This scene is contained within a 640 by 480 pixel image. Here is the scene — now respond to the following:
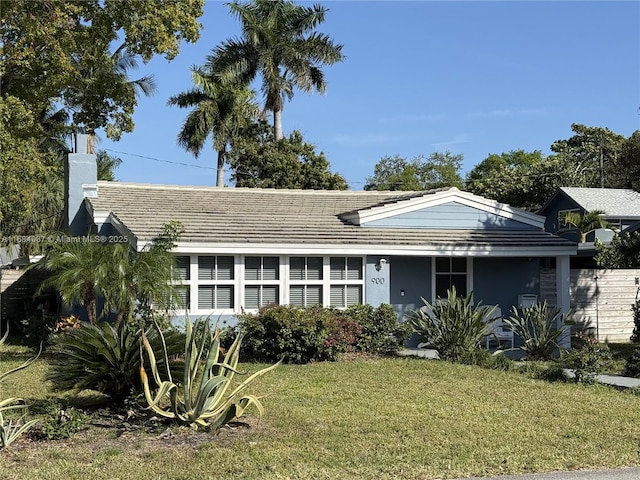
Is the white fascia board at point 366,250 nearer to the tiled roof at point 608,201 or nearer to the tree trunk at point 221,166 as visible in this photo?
the tiled roof at point 608,201

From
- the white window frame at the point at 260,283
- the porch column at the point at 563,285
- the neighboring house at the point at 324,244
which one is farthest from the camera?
the porch column at the point at 563,285

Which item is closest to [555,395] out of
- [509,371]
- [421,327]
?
[509,371]

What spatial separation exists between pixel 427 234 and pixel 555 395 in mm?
7081

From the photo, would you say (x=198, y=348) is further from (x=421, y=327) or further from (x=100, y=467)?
(x=421, y=327)

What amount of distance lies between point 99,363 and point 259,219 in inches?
340

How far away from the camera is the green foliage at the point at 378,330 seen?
1451 cm

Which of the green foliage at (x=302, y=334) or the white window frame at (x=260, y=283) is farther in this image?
the white window frame at (x=260, y=283)

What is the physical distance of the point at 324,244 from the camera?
50.3 ft

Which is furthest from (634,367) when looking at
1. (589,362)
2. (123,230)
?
(123,230)

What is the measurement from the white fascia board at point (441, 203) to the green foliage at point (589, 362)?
5.00 m

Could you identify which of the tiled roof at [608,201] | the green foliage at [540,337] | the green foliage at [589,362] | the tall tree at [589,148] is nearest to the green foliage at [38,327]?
the green foliage at [540,337]

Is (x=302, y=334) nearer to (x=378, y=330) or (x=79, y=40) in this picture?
(x=378, y=330)

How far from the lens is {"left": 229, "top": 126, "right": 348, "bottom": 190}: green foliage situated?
34969 mm

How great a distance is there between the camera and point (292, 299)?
15.5 metres
